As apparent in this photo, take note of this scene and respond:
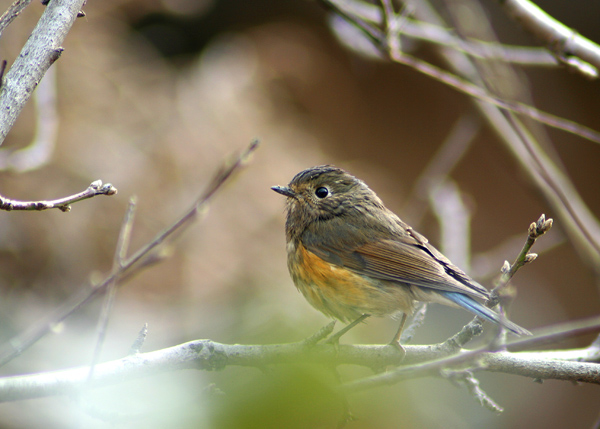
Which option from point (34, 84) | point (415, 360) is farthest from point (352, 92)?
point (34, 84)

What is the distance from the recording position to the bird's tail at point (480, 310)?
7.35ft

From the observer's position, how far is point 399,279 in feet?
10.2

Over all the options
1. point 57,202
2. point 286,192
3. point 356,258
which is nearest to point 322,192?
point 286,192

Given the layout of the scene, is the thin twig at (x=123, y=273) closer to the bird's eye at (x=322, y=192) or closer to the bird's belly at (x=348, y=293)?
the bird's belly at (x=348, y=293)

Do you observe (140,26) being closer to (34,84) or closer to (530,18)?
(530,18)

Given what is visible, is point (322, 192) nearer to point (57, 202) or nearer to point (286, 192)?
point (286, 192)

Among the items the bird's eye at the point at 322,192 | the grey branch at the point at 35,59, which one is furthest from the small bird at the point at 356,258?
the grey branch at the point at 35,59

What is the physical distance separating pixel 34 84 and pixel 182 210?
12.1 ft

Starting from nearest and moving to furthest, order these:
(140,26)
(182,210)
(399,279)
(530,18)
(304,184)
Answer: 1. (530,18)
2. (399,279)
3. (304,184)
4. (182,210)
5. (140,26)

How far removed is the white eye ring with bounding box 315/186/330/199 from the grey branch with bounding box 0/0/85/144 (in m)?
2.13

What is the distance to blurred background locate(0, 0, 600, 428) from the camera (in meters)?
4.90

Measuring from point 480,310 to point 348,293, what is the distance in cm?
84

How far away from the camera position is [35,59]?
1635 millimetres

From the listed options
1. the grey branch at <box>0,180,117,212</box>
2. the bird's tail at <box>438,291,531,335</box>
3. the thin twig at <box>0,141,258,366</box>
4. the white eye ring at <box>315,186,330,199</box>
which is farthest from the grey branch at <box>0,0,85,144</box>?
the white eye ring at <box>315,186,330,199</box>
